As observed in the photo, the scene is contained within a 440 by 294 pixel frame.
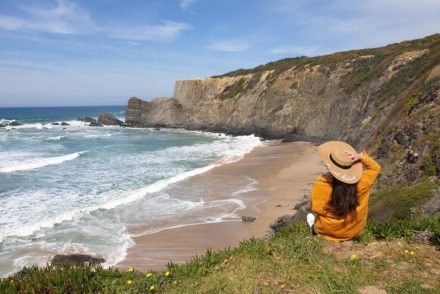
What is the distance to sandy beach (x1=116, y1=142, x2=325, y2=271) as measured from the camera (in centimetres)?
1252

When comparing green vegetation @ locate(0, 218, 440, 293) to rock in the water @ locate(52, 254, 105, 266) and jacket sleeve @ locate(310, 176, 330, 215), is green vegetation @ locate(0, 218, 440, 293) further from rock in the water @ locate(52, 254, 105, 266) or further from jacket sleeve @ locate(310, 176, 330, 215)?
rock in the water @ locate(52, 254, 105, 266)

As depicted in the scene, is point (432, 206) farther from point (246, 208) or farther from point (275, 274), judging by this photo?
point (246, 208)

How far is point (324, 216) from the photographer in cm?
487

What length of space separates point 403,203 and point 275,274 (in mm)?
5467

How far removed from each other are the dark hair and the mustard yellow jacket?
7 centimetres

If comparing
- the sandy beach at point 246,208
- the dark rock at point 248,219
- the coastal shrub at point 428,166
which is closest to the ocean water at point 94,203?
the dark rock at point 248,219

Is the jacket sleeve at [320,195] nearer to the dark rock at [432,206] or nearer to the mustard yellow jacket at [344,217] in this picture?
the mustard yellow jacket at [344,217]

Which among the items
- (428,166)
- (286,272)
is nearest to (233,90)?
(428,166)

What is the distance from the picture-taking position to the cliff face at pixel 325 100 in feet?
57.8

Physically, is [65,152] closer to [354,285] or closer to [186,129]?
[186,129]

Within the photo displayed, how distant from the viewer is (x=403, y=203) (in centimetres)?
897

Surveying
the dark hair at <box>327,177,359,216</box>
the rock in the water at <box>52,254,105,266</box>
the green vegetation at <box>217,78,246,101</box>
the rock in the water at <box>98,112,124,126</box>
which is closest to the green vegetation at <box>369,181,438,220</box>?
the dark hair at <box>327,177,359,216</box>

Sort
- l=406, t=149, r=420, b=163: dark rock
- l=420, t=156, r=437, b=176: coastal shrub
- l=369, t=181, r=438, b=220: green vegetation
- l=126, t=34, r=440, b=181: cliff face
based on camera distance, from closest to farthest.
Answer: l=369, t=181, r=438, b=220: green vegetation → l=420, t=156, r=437, b=176: coastal shrub → l=406, t=149, r=420, b=163: dark rock → l=126, t=34, r=440, b=181: cliff face

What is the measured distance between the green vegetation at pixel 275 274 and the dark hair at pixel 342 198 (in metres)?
0.63
